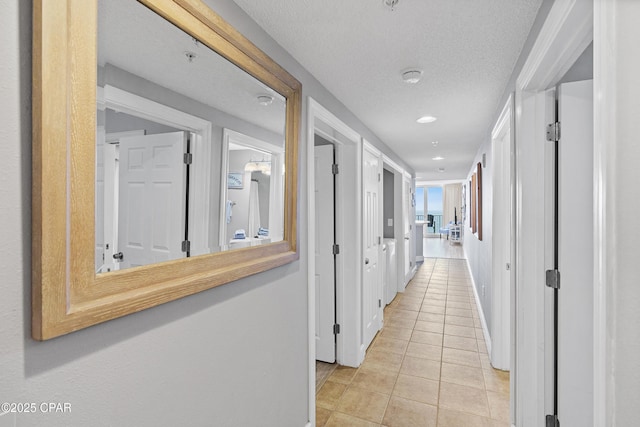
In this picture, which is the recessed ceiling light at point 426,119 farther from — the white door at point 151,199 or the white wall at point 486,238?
the white door at point 151,199

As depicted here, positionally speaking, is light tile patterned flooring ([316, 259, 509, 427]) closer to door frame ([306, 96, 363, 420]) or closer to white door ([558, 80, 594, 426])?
door frame ([306, 96, 363, 420])

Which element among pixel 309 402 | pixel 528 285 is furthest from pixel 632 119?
pixel 309 402

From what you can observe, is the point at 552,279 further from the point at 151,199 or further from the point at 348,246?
the point at 151,199

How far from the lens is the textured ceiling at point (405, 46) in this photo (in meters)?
1.38

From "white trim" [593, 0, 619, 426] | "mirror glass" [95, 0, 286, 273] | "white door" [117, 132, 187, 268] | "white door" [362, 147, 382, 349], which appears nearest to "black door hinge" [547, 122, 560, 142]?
"white trim" [593, 0, 619, 426]

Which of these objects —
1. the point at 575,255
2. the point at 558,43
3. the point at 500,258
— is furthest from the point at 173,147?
the point at 500,258

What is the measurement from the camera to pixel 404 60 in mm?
1847

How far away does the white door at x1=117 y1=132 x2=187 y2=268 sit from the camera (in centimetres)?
96

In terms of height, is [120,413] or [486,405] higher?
[120,413]

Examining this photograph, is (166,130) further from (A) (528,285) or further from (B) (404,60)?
(A) (528,285)

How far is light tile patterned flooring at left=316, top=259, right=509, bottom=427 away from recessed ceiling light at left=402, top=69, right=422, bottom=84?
224 cm

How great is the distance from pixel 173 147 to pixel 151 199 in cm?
22

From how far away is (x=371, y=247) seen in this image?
11.4ft

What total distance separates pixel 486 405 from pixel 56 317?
104 inches
